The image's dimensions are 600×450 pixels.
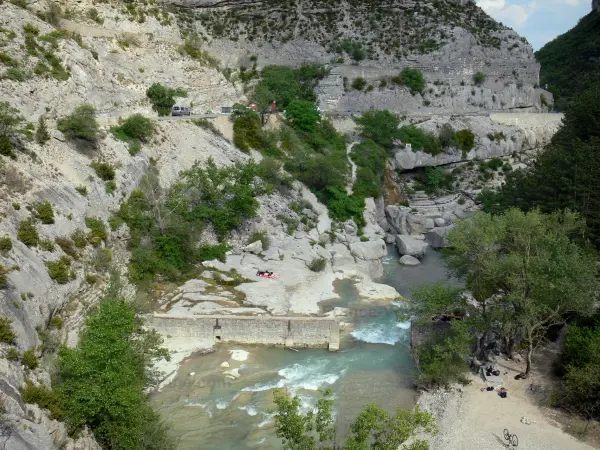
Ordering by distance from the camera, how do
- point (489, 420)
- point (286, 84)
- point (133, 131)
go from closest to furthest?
point (489, 420) < point (133, 131) < point (286, 84)

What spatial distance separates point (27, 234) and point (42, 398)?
777 centimetres

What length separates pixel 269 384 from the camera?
21016 millimetres

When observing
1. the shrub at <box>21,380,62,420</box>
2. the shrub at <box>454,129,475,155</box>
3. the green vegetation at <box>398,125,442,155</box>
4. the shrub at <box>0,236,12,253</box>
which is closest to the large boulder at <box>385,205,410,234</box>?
the green vegetation at <box>398,125,442,155</box>

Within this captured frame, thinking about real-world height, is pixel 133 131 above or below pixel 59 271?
above

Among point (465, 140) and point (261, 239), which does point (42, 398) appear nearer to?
point (261, 239)

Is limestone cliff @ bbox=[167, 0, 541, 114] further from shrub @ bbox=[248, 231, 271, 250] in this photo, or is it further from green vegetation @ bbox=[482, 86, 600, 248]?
shrub @ bbox=[248, 231, 271, 250]

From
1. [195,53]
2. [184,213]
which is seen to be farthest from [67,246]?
[195,53]

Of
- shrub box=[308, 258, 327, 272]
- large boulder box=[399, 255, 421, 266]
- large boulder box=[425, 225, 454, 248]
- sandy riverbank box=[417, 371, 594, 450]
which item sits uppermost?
large boulder box=[425, 225, 454, 248]

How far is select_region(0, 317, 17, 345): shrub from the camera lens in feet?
47.3

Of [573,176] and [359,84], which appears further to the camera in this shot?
[359,84]

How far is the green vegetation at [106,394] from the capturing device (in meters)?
14.3

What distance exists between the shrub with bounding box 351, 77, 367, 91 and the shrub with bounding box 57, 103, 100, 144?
33214 millimetres

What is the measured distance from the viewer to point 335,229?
122ft

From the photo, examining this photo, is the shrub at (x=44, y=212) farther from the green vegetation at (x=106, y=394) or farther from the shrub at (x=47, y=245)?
the green vegetation at (x=106, y=394)
